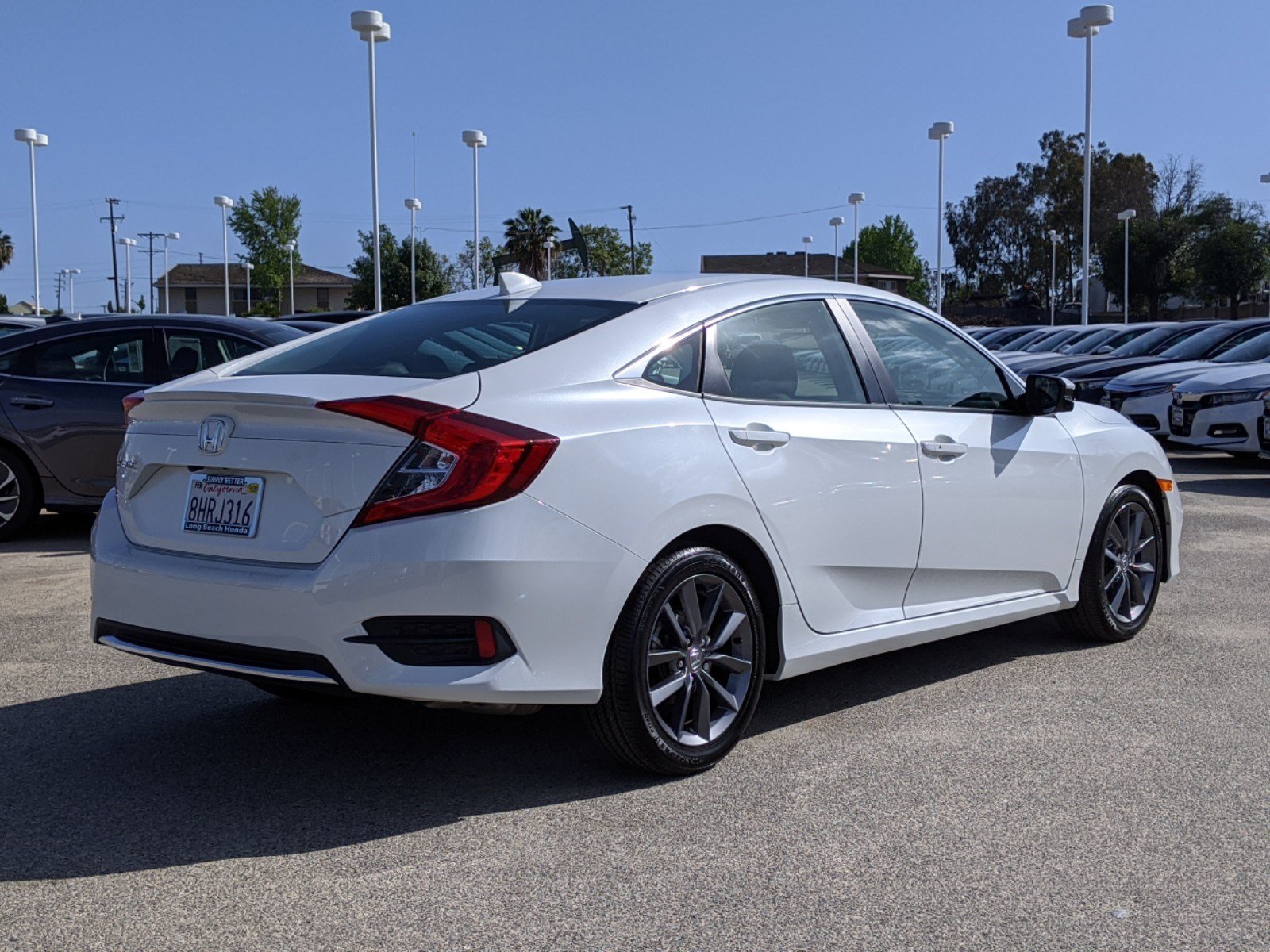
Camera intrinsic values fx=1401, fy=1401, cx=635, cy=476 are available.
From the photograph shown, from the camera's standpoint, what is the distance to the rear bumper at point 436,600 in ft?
12.2

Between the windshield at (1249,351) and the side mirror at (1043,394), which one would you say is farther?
the windshield at (1249,351)

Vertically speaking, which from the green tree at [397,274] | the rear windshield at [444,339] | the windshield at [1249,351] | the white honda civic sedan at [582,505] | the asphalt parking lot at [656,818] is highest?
the green tree at [397,274]

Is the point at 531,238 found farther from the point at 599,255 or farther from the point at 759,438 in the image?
the point at 759,438

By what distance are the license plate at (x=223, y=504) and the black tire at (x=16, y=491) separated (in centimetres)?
575

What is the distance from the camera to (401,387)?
396 cm

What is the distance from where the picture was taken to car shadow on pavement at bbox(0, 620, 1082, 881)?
3.83 m

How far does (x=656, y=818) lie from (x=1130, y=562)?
3195 mm

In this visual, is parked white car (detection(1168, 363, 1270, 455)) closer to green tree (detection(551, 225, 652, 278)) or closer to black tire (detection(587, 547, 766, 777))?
black tire (detection(587, 547, 766, 777))

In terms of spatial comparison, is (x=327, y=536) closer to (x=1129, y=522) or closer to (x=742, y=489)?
(x=742, y=489)

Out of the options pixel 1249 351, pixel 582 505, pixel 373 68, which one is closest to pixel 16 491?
pixel 582 505

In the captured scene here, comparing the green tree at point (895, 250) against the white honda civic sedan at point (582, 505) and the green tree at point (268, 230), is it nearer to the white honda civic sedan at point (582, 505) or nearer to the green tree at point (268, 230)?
the green tree at point (268, 230)

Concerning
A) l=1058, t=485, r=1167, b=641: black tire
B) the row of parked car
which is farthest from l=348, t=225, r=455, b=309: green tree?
l=1058, t=485, r=1167, b=641: black tire

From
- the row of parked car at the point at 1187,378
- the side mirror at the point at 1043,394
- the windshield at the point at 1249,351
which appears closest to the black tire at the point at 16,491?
the side mirror at the point at 1043,394

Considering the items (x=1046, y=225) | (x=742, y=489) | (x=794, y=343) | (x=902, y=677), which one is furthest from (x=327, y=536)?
(x=1046, y=225)
